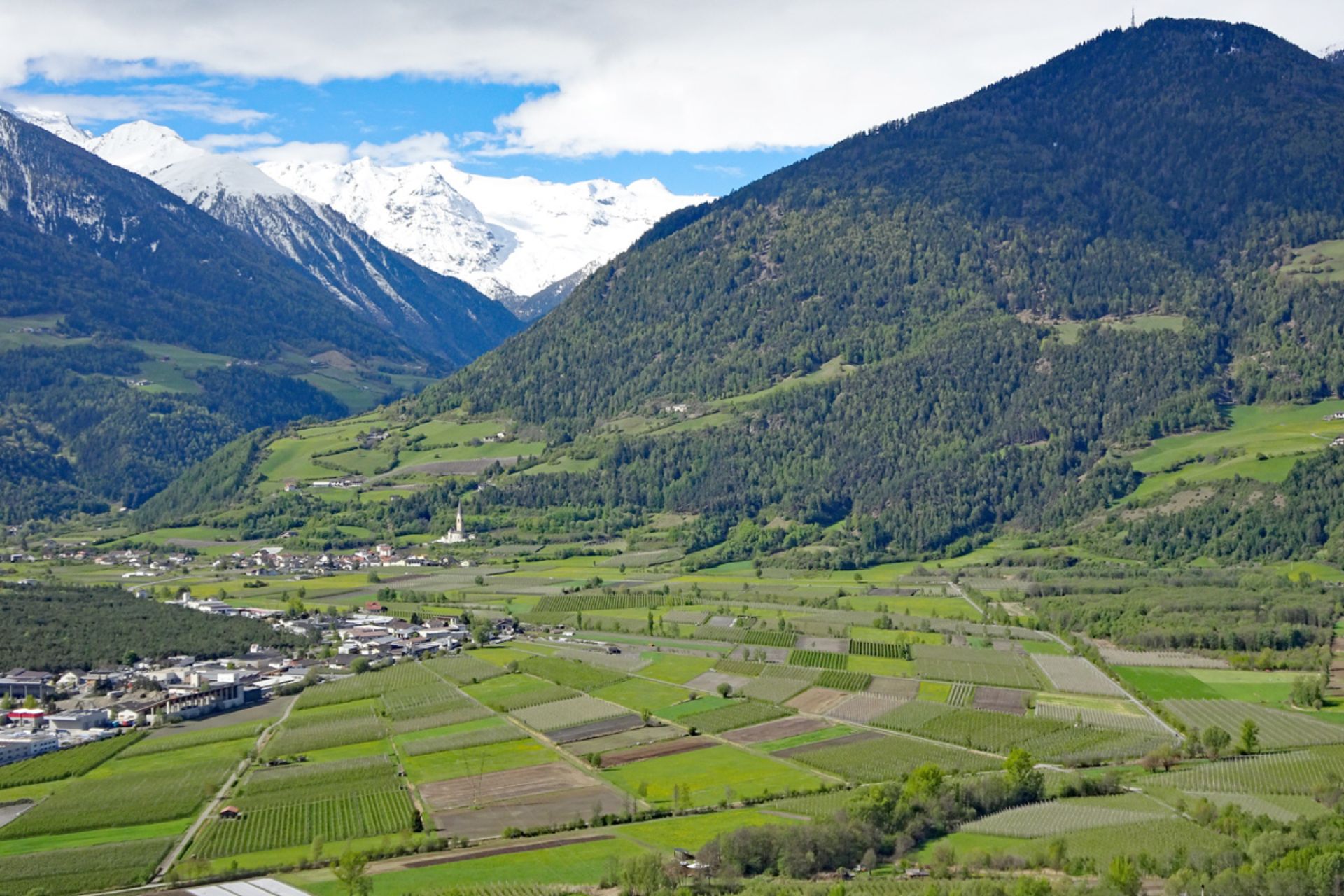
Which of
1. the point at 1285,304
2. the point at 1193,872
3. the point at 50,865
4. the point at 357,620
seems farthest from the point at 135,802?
the point at 1285,304

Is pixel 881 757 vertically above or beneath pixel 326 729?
beneath

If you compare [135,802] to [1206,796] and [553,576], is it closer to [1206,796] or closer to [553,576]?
[1206,796]

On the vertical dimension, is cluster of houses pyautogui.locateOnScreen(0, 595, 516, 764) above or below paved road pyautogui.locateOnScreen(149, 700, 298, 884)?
above

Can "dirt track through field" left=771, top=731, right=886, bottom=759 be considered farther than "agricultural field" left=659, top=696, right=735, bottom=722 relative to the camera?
No

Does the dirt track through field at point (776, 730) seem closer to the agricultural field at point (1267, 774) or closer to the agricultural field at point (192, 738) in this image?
the agricultural field at point (1267, 774)

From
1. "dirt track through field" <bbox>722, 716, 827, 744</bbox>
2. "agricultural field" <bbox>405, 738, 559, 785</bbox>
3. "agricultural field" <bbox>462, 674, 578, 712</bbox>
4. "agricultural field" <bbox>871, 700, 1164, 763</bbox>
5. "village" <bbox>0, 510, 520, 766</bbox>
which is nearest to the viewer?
"agricultural field" <bbox>405, 738, 559, 785</bbox>

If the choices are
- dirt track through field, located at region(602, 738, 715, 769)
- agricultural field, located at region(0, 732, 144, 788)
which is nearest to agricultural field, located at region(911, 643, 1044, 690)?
dirt track through field, located at region(602, 738, 715, 769)

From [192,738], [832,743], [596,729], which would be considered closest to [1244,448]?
[832,743]

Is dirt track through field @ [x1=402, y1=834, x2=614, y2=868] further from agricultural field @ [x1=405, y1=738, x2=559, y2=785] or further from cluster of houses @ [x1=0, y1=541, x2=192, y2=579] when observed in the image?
cluster of houses @ [x1=0, y1=541, x2=192, y2=579]

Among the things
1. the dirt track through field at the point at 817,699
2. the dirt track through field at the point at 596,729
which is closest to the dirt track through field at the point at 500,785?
the dirt track through field at the point at 596,729

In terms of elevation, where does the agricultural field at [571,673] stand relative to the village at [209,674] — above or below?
below

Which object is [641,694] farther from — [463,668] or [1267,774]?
[1267,774]

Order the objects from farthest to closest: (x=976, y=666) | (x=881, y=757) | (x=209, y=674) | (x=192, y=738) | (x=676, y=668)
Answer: (x=676, y=668) < (x=976, y=666) < (x=209, y=674) < (x=192, y=738) < (x=881, y=757)
